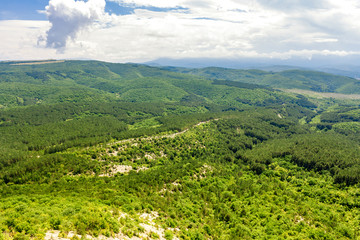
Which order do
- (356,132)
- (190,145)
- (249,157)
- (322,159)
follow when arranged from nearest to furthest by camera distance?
(322,159)
(249,157)
(190,145)
(356,132)

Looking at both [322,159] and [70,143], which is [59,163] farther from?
[322,159]

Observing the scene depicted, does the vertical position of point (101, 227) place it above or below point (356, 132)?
above

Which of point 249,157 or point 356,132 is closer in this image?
point 249,157

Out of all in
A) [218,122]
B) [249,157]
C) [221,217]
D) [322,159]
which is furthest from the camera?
[218,122]

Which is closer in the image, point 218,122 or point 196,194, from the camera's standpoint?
point 196,194

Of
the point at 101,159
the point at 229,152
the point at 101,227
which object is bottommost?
the point at 229,152

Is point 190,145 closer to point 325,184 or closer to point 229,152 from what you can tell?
point 229,152

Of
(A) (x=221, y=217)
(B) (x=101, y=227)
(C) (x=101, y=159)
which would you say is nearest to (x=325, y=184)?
(A) (x=221, y=217)

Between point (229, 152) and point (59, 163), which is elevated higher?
point (59, 163)

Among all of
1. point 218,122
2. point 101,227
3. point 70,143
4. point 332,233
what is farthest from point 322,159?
point 70,143
